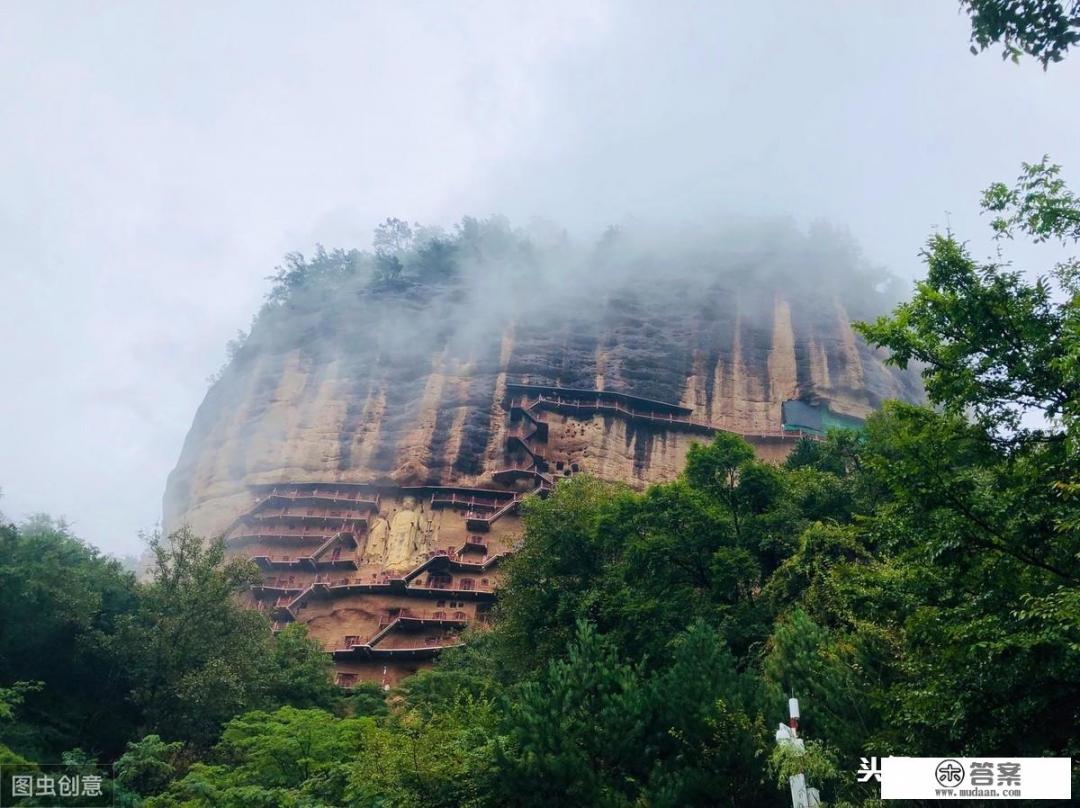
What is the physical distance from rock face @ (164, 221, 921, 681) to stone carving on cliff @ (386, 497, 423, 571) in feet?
0.31

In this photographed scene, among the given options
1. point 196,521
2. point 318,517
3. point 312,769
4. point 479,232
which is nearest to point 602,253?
point 479,232

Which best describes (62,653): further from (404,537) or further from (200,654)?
(404,537)

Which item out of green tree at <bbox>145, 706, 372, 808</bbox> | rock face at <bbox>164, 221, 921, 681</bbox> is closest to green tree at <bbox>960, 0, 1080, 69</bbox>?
green tree at <bbox>145, 706, 372, 808</bbox>

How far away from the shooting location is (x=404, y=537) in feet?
124

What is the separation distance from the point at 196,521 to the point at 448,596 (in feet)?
50.4

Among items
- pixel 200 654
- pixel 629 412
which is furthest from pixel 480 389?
pixel 200 654

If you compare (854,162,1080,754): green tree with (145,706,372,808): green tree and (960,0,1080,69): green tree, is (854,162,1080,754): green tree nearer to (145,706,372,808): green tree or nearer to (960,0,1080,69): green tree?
(960,0,1080,69): green tree

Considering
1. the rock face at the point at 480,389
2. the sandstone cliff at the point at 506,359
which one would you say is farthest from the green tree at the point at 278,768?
the sandstone cliff at the point at 506,359

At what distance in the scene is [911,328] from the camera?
8.08m

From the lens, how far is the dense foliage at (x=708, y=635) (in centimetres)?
706

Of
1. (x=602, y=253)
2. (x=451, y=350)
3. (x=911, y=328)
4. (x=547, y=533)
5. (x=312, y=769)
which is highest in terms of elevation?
(x=602, y=253)

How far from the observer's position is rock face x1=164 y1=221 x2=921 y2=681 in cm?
3841

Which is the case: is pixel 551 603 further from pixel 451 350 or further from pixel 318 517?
pixel 451 350

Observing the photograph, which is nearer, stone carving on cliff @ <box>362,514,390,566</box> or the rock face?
stone carving on cliff @ <box>362,514,390,566</box>
